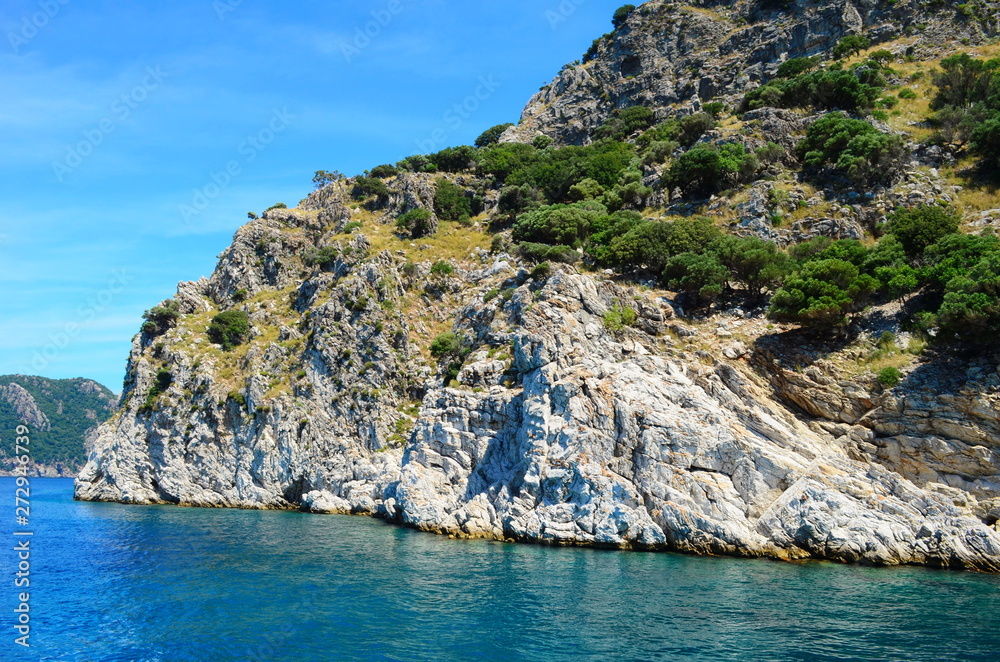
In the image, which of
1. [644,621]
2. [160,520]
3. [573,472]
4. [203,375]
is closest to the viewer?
[644,621]

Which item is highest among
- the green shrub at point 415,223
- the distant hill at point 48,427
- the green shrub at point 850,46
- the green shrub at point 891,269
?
the green shrub at point 850,46

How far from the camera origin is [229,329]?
2857 inches

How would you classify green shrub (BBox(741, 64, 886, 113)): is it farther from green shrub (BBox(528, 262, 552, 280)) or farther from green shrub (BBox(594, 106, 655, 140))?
green shrub (BBox(528, 262, 552, 280))

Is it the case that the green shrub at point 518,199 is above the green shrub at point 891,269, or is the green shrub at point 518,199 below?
above

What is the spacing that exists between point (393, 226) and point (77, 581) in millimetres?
59101

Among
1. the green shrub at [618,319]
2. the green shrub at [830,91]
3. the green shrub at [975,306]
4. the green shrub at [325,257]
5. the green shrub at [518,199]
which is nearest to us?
the green shrub at [975,306]

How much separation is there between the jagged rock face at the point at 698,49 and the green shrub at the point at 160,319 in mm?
64811

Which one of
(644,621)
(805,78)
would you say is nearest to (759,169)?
(805,78)

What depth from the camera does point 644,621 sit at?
74.7ft

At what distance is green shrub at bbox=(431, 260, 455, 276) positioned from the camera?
72.8 meters

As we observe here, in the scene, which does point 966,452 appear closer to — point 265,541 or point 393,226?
point 265,541

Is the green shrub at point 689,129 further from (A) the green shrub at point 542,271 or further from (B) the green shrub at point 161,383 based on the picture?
(B) the green shrub at point 161,383

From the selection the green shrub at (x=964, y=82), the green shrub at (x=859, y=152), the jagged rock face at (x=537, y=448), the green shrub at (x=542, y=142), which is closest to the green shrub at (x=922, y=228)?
the green shrub at (x=859, y=152)

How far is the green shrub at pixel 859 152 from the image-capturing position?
182ft
